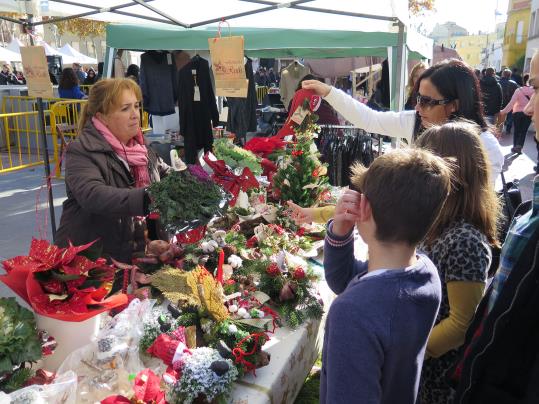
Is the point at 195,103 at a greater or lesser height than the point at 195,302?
greater

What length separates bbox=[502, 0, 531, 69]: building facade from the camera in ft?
117

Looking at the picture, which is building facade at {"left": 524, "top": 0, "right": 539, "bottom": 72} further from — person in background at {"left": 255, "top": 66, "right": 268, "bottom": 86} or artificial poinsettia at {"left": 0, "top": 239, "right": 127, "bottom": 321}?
artificial poinsettia at {"left": 0, "top": 239, "right": 127, "bottom": 321}

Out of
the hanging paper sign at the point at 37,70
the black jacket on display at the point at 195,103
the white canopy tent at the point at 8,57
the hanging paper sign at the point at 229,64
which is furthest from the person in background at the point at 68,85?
the hanging paper sign at the point at 229,64

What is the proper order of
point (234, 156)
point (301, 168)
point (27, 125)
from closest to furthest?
1. point (234, 156)
2. point (301, 168)
3. point (27, 125)

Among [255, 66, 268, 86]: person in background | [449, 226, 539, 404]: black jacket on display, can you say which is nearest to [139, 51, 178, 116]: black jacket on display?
[449, 226, 539, 404]: black jacket on display

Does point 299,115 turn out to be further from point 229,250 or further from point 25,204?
point 25,204

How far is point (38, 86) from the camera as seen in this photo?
3385mm

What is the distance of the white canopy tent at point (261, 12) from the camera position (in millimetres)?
3516

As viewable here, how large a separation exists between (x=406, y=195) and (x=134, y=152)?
1602 mm

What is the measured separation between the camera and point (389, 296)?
1.06 m

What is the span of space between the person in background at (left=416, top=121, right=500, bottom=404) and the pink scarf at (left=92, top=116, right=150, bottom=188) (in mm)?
1387

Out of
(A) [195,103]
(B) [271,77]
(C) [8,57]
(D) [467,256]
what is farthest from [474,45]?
(D) [467,256]

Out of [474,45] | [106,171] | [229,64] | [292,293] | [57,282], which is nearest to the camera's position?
[57,282]

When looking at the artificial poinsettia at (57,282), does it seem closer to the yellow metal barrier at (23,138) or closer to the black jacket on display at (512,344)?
the black jacket on display at (512,344)
